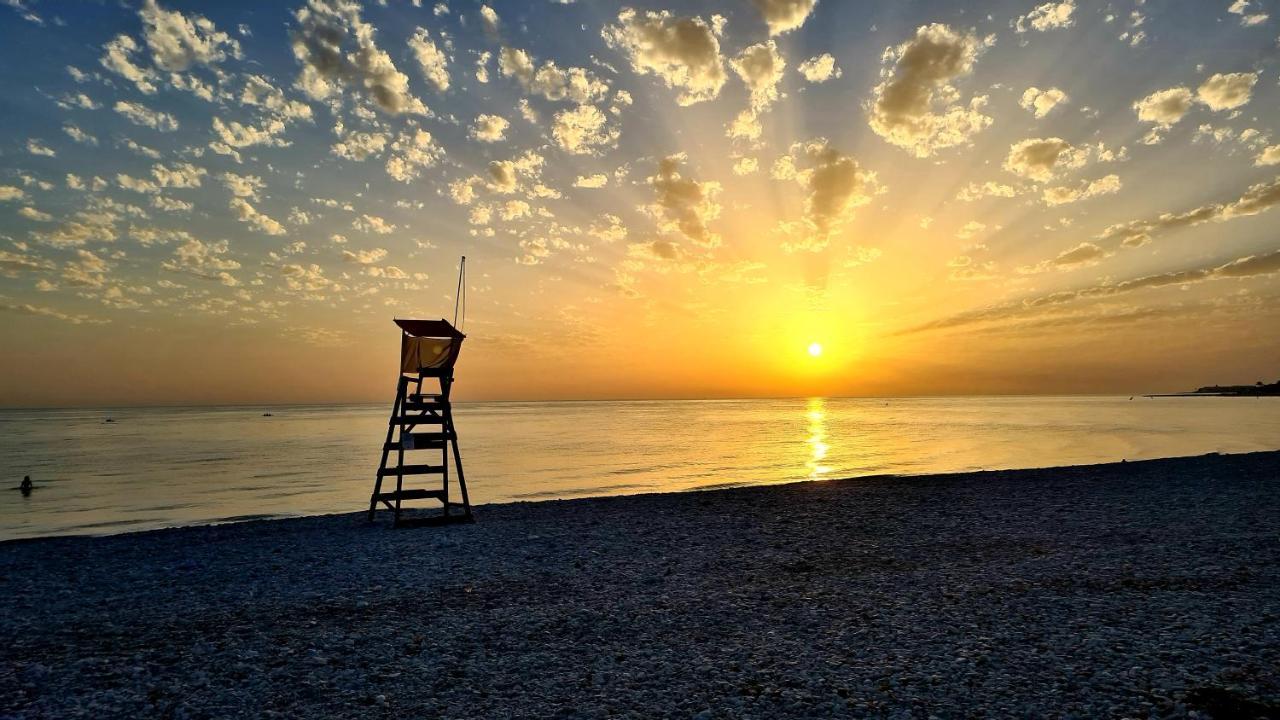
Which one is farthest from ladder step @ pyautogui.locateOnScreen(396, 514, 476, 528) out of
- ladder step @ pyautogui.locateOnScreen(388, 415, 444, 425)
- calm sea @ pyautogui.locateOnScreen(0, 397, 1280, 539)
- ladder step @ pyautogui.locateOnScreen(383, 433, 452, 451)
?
calm sea @ pyautogui.locateOnScreen(0, 397, 1280, 539)

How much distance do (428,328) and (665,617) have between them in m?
9.82

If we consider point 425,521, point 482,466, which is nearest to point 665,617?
point 425,521

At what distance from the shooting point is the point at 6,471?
1430 inches

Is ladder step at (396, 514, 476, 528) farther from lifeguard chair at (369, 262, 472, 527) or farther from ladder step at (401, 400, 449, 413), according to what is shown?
ladder step at (401, 400, 449, 413)

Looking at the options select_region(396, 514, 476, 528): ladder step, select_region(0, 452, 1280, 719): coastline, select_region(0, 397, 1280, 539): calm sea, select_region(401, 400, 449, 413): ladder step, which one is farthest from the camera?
select_region(0, 397, 1280, 539): calm sea

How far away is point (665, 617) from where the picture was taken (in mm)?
8312

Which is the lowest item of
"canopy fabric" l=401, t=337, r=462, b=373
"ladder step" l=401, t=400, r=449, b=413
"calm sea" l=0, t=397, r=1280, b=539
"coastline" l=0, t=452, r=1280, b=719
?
"calm sea" l=0, t=397, r=1280, b=539

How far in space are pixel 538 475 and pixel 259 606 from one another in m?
22.0

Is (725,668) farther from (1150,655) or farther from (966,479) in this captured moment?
(966,479)

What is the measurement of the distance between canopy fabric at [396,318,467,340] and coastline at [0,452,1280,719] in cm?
480

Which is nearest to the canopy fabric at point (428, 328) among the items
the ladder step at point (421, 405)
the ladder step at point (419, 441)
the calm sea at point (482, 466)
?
the ladder step at point (421, 405)

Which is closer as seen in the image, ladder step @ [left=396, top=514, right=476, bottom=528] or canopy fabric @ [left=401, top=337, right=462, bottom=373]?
canopy fabric @ [left=401, top=337, right=462, bottom=373]

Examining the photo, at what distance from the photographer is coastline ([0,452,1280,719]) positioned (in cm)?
605

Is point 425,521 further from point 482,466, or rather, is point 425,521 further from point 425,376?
point 482,466
